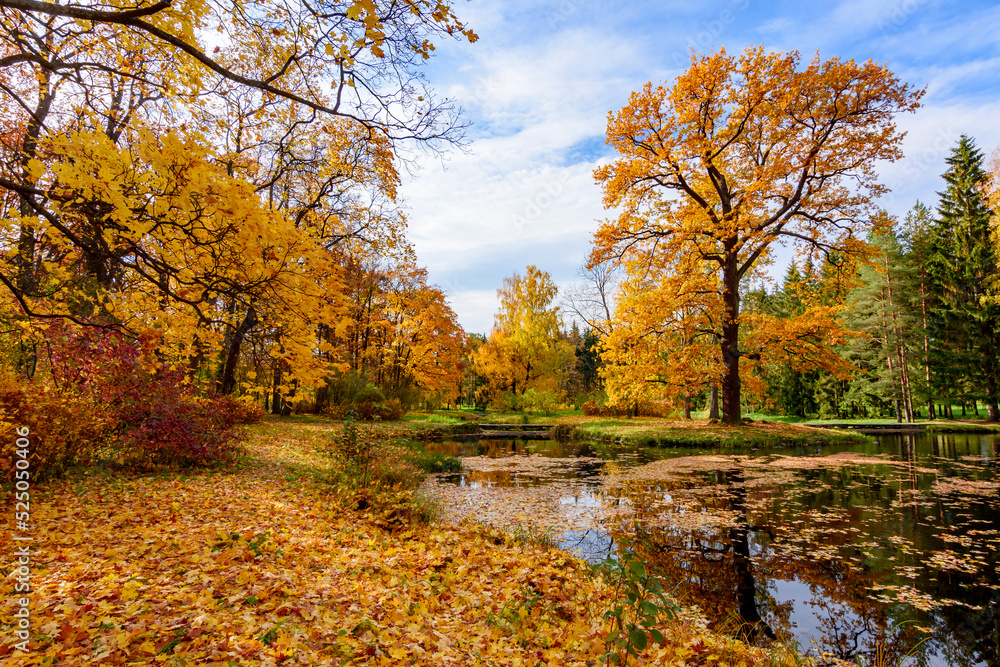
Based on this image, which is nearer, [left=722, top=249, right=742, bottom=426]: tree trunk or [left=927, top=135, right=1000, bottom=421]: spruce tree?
[left=722, top=249, right=742, bottom=426]: tree trunk

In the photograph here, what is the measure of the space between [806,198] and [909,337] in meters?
18.4

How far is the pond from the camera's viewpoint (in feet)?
12.0

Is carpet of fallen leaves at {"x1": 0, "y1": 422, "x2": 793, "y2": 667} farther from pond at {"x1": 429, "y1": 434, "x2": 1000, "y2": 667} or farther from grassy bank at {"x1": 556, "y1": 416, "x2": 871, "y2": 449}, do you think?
grassy bank at {"x1": 556, "y1": 416, "x2": 871, "y2": 449}

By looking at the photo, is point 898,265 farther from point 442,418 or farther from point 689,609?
point 689,609

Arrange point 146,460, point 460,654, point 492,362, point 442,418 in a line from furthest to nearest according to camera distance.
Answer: point 492,362 < point 442,418 < point 146,460 < point 460,654

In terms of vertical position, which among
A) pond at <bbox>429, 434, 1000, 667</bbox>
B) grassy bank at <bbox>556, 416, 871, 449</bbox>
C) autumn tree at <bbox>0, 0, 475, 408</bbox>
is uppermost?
autumn tree at <bbox>0, 0, 475, 408</bbox>

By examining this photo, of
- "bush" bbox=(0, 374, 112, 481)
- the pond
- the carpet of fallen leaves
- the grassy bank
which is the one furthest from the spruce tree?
"bush" bbox=(0, 374, 112, 481)

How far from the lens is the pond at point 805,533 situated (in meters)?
3.66

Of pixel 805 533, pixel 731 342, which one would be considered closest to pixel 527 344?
pixel 731 342

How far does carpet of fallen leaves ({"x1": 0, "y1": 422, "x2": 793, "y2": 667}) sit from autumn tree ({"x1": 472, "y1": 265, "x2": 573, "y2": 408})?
22.9 metres

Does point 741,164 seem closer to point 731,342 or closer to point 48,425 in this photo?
point 731,342

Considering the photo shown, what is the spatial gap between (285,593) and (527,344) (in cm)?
2508

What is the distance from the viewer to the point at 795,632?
3.63 meters

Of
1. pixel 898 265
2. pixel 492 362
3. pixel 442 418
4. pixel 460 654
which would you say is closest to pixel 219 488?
pixel 460 654
